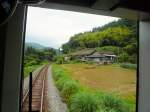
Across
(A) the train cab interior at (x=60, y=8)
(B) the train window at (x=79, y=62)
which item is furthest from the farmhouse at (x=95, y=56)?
(A) the train cab interior at (x=60, y=8)

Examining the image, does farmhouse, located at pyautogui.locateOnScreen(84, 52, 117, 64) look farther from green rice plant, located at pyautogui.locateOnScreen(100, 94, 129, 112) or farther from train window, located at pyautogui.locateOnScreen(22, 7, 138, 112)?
green rice plant, located at pyautogui.locateOnScreen(100, 94, 129, 112)

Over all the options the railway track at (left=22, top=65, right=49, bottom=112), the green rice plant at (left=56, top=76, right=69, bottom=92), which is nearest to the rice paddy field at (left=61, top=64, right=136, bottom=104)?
the green rice plant at (left=56, top=76, right=69, bottom=92)

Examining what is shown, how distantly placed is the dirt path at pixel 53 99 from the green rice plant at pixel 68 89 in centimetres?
9

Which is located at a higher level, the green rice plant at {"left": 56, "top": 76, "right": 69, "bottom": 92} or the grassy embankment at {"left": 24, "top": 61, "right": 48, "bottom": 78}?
the grassy embankment at {"left": 24, "top": 61, "right": 48, "bottom": 78}

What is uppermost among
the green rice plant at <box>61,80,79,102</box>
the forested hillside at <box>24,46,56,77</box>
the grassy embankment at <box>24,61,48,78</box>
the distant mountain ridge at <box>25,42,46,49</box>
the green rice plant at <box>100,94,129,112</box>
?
the distant mountain ridge at <box>25,42,46,49</box>

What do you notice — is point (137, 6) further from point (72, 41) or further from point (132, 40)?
point (72, 41)

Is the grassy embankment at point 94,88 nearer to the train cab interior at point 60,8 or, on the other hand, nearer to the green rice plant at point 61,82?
the green rice plant at point 61,82

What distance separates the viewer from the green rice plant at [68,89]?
3.49 meters

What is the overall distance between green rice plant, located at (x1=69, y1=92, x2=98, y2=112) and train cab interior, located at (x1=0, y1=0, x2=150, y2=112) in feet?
2.41

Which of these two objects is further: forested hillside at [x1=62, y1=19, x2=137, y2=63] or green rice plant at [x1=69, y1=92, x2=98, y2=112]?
forested hillside at [x1=62, y1=19, x2=137, y2=63]

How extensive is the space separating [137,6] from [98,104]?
1.51 m

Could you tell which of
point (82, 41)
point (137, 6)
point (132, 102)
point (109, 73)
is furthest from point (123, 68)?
point (137, 6)

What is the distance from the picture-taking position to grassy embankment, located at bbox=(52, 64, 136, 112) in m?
3.49

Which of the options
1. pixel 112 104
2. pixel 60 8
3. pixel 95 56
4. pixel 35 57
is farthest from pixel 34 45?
pixel 112 104
